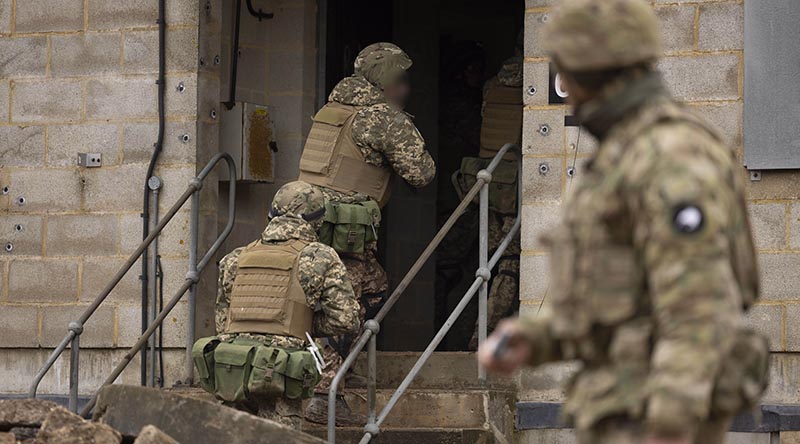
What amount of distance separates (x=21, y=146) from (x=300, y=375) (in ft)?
9.37

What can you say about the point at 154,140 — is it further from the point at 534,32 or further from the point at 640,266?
the point at 640,266

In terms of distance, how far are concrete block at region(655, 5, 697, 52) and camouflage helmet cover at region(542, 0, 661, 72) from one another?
4641 mm

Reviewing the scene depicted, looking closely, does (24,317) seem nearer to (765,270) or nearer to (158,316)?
(158,316)

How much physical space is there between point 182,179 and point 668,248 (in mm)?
5920

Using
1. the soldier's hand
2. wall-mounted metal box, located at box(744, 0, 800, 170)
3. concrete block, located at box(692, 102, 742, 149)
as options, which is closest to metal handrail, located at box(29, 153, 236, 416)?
concrete block, located at box(692, 102, 742, 149)

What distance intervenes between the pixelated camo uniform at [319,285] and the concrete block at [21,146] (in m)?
2.22

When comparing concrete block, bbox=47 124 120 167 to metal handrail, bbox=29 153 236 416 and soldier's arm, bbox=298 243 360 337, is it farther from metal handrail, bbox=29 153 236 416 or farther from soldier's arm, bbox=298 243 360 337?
soldier's arm, bbox=298 243 360 337

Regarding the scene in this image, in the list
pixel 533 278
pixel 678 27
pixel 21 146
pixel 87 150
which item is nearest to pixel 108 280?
pixel 87 150

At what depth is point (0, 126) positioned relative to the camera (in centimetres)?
917

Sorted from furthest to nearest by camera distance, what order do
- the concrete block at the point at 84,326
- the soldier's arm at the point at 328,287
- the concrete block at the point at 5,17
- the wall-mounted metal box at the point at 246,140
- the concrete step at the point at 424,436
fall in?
the concrete block at the point at 5,17
the wall-mounted metal box at the point at 246,140
the concrete block at the point at 84,326
the concrete step at the point at 424,436
the soldier's arm at the point at 328,287

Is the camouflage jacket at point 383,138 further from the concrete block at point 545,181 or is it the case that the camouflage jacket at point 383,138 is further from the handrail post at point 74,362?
the handrail post at point 74,362

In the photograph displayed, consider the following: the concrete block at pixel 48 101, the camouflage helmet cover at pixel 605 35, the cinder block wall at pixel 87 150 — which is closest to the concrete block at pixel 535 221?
the cinder block wall at pixel 87 150

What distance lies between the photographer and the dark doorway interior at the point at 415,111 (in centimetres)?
984

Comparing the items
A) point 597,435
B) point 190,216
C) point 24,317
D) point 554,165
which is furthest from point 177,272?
point 597,435
